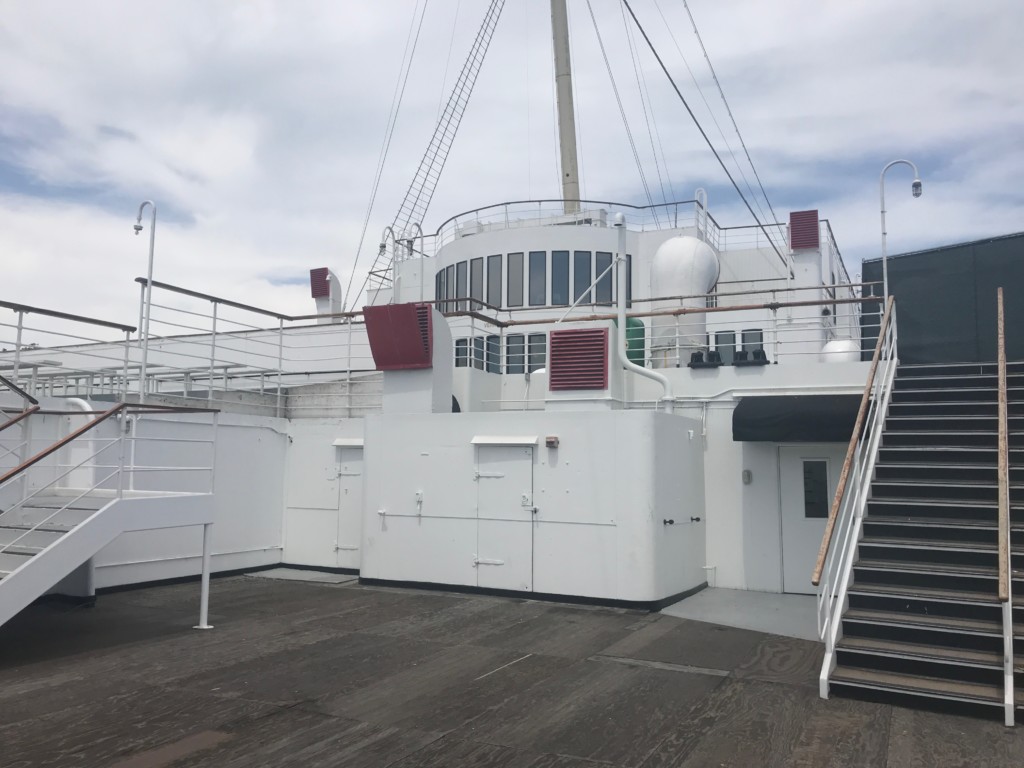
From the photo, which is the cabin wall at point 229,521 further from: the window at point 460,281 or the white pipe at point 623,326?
the window at point 460,281

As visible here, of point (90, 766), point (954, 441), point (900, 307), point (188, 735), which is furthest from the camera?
point (900, 307)

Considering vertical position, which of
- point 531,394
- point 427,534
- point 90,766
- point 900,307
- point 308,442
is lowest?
point 90,766

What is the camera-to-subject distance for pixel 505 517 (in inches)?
450

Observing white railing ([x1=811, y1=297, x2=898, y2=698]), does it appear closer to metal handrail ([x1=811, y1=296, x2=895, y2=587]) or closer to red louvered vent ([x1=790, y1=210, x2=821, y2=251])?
metal handrail ([x1=811, y1=296, x2=895, y2=587])

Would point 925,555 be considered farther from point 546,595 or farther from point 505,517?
point 505,517

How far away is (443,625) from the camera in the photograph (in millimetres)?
9477

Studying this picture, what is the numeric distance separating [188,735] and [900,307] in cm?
1150

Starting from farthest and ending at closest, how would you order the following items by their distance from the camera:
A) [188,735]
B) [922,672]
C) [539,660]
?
[539,660], [922,672], [188,735]

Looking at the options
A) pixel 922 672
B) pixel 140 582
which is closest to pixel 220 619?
pixel 140 582

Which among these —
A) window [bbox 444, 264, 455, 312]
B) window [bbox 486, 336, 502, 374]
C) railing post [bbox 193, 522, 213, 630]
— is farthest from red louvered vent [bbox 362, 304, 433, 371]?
window [bbox 444, 264, 455, 312]

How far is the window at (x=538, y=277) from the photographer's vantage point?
19.5 metres

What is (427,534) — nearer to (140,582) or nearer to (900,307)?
(140,582)

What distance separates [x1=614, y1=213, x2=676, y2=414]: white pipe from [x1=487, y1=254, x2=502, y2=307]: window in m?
7.82

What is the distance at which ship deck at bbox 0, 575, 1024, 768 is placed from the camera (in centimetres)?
543
